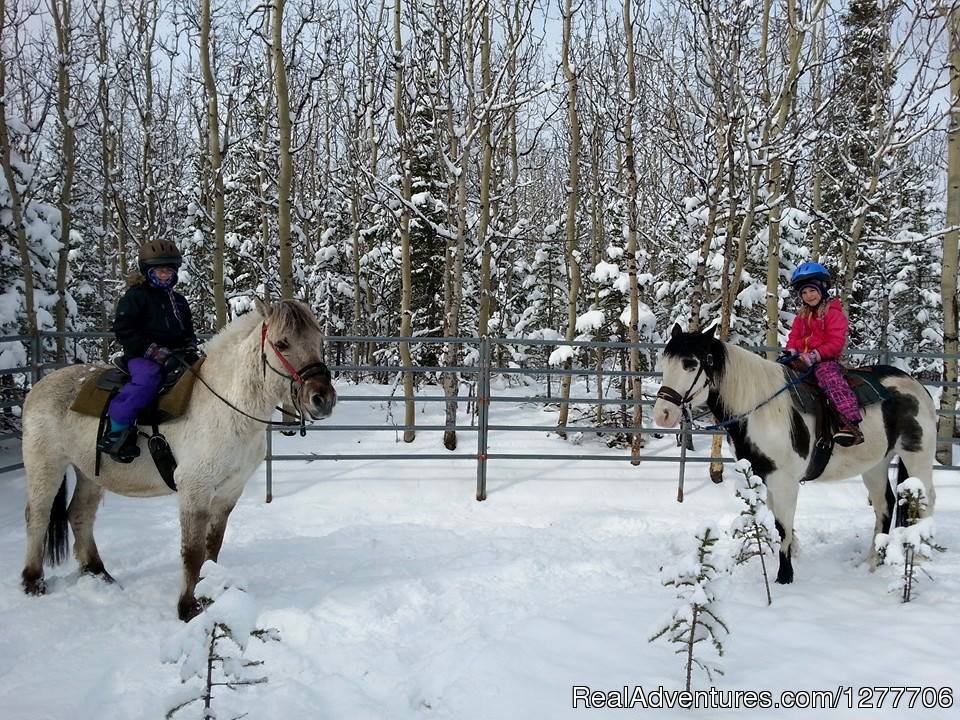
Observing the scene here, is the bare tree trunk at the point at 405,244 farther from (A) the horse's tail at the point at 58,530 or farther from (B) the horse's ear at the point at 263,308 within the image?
(B) the horse's ear at the point at 263,308

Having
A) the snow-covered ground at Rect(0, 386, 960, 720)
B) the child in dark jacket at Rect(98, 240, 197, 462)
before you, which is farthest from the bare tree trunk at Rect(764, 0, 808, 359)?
the child in dark jacket at Rect(98, 240, 197, 462)

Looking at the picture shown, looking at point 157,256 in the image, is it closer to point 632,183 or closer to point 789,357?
point 789,357

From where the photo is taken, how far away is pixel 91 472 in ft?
13.0

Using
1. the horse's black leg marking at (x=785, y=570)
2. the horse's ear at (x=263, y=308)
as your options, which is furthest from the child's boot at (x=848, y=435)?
the horse's ear at (x=263, y=308)

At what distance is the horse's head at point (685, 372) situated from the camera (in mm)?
4160

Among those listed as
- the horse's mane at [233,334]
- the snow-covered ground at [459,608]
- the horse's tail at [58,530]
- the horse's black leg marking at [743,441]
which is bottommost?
the snow-covered ground at [459,608]

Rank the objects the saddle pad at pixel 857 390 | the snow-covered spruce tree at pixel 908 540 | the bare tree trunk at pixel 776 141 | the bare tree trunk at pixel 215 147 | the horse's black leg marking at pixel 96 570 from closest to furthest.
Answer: the snow-covered spruce tree at pixel 908 540 → the horse's black leg marking at pixel 96 570 → the saddle pad at pixel 857 390 → the bare tree trunk at pixel 776 141 → the bare tree trunk at pixel 215 147

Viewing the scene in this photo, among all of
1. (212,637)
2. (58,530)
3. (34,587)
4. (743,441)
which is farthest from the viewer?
(743,441)

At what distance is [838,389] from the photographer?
4.53 meters

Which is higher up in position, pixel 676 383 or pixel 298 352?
pixel 298 352

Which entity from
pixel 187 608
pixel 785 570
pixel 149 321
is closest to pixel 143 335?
Result: pixel 149 321

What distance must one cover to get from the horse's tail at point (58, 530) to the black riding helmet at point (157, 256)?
1.64 m

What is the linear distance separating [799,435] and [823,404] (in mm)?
380

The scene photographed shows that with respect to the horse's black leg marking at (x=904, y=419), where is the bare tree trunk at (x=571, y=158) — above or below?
above
